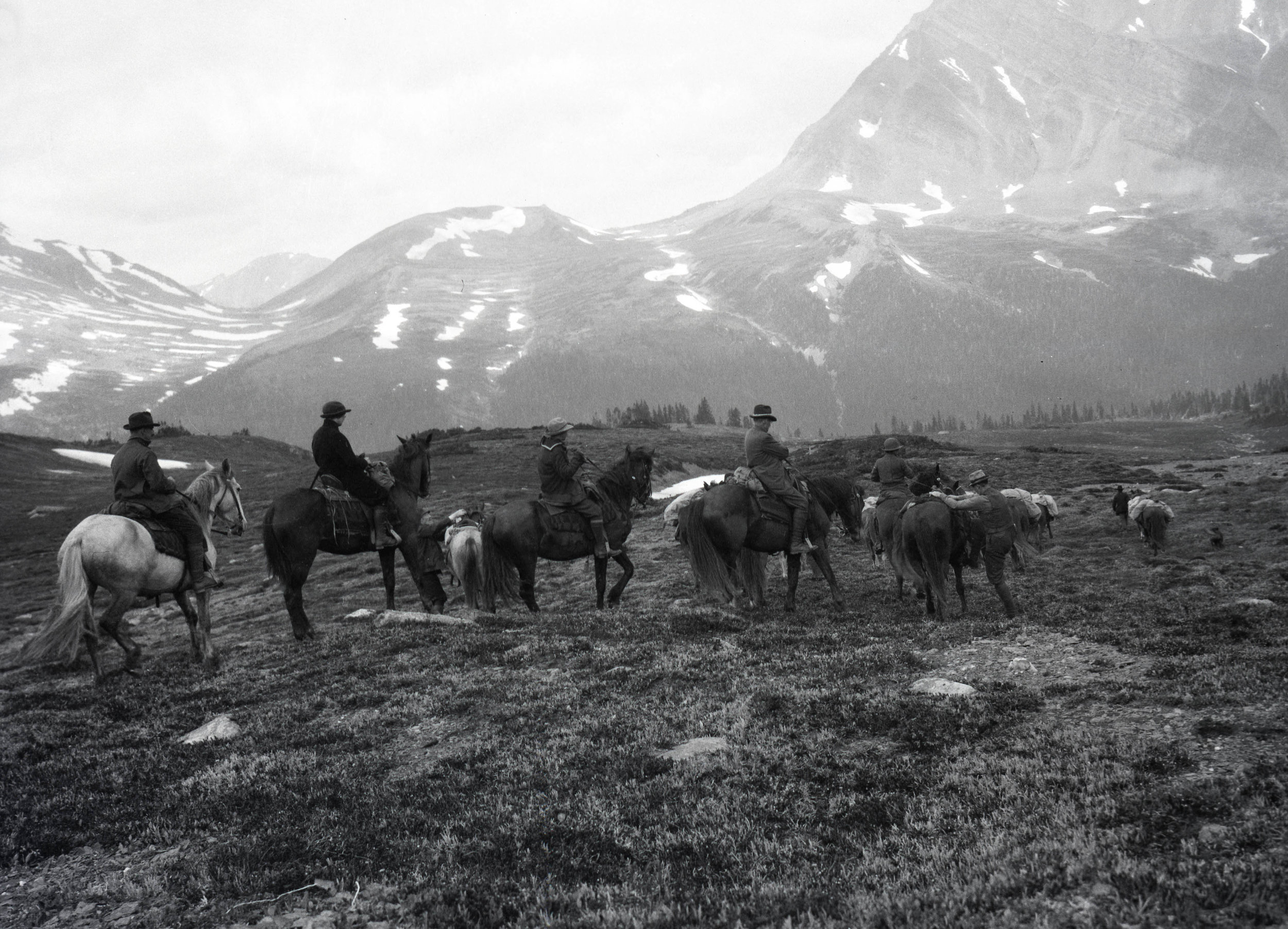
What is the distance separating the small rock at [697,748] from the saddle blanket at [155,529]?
35.9 ft

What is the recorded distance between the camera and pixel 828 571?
62.4ft

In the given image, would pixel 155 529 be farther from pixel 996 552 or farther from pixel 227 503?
pixel 996 552

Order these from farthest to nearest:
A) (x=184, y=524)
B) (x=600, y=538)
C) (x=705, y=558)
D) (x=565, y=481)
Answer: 1. (x=600, y=538)
2. (x=565, y=481)
3. (x=705, y=558)
4. (x=184, y=524)

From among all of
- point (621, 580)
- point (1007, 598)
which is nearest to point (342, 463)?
point (621, 580)

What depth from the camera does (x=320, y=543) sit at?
1819 centimetres

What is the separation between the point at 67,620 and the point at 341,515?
542 centimetres

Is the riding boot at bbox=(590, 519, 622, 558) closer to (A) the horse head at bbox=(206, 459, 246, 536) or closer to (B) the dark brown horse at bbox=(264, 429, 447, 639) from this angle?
(B) the dark brown horse at bbox=(264, 429, 447, 639)

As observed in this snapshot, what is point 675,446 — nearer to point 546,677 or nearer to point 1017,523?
point 1017,523

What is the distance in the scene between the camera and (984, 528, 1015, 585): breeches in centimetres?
1716

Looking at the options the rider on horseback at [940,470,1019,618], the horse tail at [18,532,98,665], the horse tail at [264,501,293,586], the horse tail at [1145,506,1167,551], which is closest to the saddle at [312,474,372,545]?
the horse tail at [264,501,293,586]

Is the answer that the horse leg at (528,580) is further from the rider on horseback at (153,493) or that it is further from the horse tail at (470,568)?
the rider on horseback at (153,493)

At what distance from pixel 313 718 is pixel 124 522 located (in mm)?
6212

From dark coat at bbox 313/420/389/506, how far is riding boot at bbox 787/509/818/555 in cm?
901

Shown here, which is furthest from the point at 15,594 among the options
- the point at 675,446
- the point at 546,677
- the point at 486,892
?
the point at 675,446
